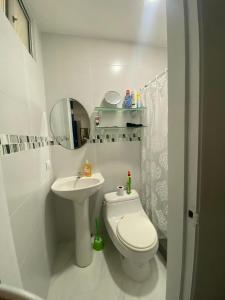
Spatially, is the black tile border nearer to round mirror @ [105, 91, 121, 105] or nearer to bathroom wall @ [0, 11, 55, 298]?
bathroom wall @ [0, 11, 55, 298]

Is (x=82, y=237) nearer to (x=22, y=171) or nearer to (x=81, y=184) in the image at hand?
(x=81, y=184)

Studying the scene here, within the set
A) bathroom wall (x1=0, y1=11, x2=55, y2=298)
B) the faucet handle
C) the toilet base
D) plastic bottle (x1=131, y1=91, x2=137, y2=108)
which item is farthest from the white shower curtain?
bathroom wall (x1=0, y1=11, x2=55, y2=298)

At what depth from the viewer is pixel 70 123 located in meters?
1.69

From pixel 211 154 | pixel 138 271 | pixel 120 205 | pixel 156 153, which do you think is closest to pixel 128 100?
pixel 156 153

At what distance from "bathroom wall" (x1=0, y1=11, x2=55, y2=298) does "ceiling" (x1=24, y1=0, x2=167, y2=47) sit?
22 cm

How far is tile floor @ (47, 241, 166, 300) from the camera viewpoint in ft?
3.93

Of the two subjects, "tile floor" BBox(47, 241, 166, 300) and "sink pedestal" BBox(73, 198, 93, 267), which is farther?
"sink pedestal" BBox(73, 198, 93, 267)

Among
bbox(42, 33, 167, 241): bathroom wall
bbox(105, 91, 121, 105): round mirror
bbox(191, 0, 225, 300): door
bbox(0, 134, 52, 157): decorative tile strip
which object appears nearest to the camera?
bbox(191, 0, 225, 300): door

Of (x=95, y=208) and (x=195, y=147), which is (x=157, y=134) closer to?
(x=195, y=147)

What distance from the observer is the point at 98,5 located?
1182mm

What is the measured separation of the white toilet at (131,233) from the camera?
3.78 feet

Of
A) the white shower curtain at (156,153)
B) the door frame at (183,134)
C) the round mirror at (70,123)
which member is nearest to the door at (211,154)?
the door frame at (183,134)

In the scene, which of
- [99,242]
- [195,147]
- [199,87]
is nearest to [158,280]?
[99,242]

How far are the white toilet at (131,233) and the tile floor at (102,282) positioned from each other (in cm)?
8
